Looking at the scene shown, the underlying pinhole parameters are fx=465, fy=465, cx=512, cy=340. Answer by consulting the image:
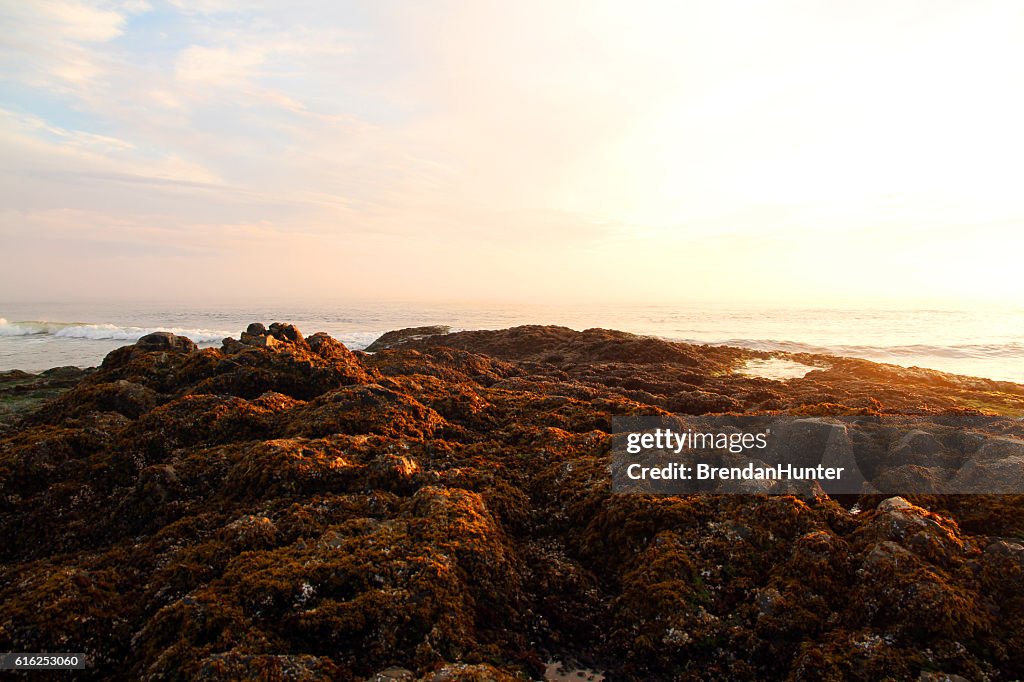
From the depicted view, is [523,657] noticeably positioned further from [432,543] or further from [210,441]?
[210,441]

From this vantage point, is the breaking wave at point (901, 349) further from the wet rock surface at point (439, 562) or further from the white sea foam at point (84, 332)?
the white sea foam at point (84, 332)

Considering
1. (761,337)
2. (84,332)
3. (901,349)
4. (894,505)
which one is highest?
(761,337)

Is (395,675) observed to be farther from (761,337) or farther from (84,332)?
(84,332)

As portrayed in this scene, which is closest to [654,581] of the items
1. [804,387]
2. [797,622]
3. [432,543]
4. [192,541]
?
[797,622]

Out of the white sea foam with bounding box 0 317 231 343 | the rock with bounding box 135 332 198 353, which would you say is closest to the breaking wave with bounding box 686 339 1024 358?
the rock with bounding box 135 332 198 353

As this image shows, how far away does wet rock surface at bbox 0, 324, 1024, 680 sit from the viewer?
14.4 ft

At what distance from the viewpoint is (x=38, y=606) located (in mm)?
4645

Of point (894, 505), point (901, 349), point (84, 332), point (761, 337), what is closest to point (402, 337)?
point (761, 337)

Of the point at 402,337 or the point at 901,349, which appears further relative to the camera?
the point at 402,337

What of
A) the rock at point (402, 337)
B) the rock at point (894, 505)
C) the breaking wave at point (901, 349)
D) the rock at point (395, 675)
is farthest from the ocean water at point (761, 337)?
the rock at point (395, 675)

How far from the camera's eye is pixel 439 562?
5.28 meters

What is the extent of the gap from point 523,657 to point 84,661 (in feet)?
13.6

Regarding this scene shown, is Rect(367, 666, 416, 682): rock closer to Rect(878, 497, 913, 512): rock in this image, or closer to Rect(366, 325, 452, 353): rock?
Rect(878, 497, 913, 512): rock

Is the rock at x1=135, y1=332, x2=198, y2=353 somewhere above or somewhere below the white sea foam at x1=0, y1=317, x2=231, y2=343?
above
